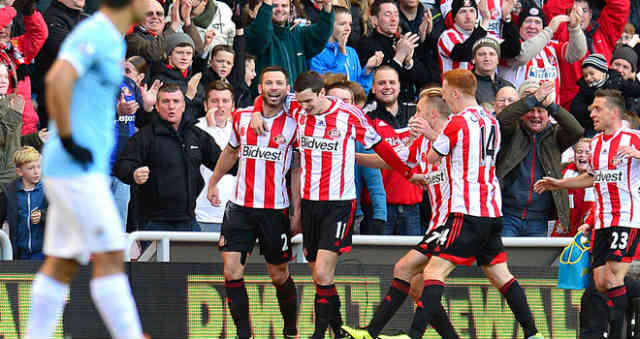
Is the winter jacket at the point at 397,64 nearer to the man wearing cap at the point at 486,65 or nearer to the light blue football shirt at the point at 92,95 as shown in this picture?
the man wearing cap at the point at 486,65

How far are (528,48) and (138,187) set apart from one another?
545cm

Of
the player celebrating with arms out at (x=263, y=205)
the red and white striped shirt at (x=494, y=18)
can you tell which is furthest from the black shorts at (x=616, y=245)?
the red and white striped shirt at (x=494, y=18)

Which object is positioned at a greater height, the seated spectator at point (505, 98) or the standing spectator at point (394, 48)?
the standing spectator at point (394, 48)

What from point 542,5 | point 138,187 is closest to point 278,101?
point 138,187

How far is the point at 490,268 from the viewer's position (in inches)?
357

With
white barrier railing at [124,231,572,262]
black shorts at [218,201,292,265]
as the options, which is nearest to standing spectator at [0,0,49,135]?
white barrier railing at [124,231,572,262]

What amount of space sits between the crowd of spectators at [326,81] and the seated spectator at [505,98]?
2cm

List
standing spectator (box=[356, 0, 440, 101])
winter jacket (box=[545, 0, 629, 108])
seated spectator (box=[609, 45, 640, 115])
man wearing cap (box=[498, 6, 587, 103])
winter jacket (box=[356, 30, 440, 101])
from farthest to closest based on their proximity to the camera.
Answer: winter jacket (box=[545, 0, 629, 108]), seated spectator (box=[609, 45, 640, 115]), man wearing cap (box=[498, 6, 587, 103]), winter jacket (box=[356, 30, 440, 101]), standing spectator (box=[356, 0, 440, 101])

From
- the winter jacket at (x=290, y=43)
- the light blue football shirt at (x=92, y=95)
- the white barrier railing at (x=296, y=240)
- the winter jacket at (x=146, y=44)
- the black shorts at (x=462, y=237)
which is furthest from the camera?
the winter jacket at (x=290, y=43)

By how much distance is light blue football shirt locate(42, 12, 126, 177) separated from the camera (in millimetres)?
5637

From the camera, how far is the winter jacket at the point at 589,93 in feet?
43.2

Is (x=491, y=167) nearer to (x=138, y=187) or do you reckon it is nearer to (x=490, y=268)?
(x=490, y=268)

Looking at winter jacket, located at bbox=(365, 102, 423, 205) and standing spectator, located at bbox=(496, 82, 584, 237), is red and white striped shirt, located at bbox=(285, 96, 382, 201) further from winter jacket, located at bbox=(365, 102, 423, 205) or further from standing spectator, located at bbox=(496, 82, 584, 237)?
standing spectator, located at bbox=(496, 82, 584, 237)

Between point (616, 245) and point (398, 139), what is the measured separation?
7.64ft
